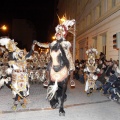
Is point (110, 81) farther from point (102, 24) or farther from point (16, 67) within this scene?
point (102, 24)

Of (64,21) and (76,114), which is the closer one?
(76,114)

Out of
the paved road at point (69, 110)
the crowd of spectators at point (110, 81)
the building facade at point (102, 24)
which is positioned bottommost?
the paved road at point (69, 110)

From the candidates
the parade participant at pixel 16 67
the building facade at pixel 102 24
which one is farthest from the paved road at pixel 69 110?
the building facade at pixel 102 24

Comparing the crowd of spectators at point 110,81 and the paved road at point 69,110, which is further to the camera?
the crowd of spectators at point 110,81

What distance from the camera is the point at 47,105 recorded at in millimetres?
7855

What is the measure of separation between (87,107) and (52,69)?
1.76 m

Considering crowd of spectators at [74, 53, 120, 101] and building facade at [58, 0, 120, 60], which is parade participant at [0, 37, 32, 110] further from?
building facade at [58, 0, 120, 60]

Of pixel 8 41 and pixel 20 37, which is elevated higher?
pixel 20 37

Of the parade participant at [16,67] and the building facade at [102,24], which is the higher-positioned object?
the building facade at [102,24]

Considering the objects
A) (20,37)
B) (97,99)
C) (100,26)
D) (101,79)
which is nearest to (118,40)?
(101,79)

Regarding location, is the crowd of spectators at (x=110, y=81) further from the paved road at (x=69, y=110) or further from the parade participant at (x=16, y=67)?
the parade participant at (x=16, y=67)

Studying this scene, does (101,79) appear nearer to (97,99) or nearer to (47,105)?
(97,99)

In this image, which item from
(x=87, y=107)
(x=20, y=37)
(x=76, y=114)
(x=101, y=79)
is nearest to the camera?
(x=76, y=114)

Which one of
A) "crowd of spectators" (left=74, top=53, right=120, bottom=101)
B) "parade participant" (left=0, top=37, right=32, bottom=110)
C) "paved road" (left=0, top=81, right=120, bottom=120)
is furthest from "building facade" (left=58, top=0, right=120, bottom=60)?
"parade participant" (left=0, top=37, right=32, bottom=110)
